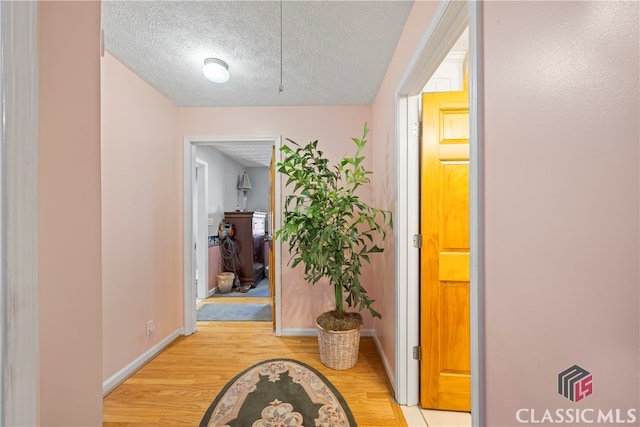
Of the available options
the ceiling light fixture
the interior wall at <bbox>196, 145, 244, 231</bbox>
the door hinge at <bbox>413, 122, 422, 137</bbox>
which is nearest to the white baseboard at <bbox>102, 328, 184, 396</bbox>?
the interior wall at <bbox>196, 145, 244, 231</bbox>

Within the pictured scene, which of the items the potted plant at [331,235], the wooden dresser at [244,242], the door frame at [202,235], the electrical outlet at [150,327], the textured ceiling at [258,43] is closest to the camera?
the textured ceiling at [258,43]

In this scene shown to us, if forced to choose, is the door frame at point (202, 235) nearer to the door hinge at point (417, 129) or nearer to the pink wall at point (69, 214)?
the door hinge at point (417, 129)

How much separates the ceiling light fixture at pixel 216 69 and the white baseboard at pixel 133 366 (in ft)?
7.30

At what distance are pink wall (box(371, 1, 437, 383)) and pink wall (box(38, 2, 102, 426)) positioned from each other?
1.41m

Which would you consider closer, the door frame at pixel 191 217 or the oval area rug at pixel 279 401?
the oval area rug at pixel 279 401

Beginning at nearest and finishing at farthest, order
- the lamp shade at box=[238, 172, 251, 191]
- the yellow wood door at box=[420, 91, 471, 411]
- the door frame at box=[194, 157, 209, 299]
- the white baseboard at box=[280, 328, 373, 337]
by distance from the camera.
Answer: the yellow wood door at box=[420, 91, 471, 411], the white baseboard at box=[280, 328, 373, 337], the door frame at box=[194, 157, 209, 299], the lamp shade at box=[238, 172, 251, 191]

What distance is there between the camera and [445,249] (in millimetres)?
1602

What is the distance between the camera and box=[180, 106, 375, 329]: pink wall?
2668 mm

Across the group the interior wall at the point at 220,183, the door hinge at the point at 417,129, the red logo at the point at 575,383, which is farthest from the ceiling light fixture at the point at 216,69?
the red logo at the point at 575,383

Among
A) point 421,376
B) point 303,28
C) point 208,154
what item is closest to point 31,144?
point 303,28

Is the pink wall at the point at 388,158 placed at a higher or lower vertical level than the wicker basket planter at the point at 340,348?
higher

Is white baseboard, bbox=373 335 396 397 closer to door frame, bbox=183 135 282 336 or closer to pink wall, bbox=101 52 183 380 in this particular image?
door frame, bbox=183 135 282 336

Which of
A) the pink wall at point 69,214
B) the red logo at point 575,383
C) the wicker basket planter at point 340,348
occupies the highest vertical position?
the pink wall at point 69,214

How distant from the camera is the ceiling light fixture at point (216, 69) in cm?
187
